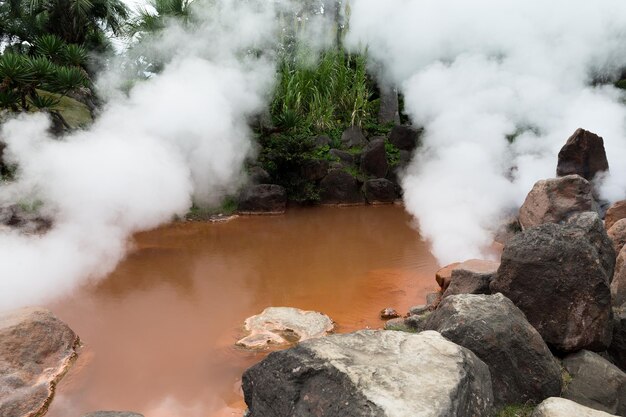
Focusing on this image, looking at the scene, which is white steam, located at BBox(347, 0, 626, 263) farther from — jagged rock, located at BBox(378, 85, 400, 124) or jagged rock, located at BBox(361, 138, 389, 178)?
jagged rock, located at BBox(378, 85, 400, 124)

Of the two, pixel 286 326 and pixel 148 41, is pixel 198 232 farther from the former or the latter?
pixel 148 41

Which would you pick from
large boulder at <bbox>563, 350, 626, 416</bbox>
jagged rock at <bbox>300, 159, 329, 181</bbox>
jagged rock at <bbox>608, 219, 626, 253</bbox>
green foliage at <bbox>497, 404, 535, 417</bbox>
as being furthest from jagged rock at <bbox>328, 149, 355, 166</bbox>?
green foliage at <bbox>497, 404, 535, 417</bbox>

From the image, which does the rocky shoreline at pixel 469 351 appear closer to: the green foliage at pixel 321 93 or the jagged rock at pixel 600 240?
the jagged rock at pixel 600 240

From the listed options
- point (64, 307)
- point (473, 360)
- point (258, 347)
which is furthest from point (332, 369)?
point (64, 307)

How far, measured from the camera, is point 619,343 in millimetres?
3494

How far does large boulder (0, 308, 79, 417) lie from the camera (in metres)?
3.38

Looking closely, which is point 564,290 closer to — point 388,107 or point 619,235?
point 619,235

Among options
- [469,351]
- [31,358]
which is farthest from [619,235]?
[31,358]

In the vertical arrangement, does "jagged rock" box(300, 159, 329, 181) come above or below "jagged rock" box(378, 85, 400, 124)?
below

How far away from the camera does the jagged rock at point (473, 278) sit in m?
4.01

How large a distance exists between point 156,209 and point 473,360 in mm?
5997

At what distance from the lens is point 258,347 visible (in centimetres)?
416

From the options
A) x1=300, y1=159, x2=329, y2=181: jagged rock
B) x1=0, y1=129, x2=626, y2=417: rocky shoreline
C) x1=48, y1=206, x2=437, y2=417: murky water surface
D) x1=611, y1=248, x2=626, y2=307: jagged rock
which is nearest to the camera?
x1=0, y1=129, x2=626, y2=417: rocky shoreline

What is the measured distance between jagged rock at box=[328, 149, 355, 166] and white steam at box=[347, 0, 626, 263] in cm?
164
